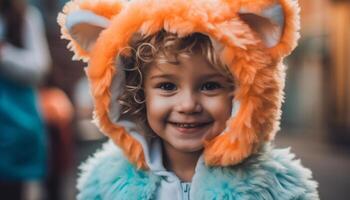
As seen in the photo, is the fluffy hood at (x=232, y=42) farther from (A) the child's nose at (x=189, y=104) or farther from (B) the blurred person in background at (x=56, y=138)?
(B) the blurred person in background at (x=56, y=138)

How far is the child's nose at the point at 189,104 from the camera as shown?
2.17 meters

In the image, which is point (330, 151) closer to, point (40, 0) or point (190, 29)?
point (40, 0)

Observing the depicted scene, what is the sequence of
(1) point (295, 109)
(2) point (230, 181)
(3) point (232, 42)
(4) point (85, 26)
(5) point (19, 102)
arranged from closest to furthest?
(3) point (232, 42), (2) point (230, 181), (4) point (85, 26), (5) point (19, 102), (1) point (295, 109)

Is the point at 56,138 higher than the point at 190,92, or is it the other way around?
the point at 190,92

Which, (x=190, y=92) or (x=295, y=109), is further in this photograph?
(x=295, y=109)

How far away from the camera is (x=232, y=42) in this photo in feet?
6.87

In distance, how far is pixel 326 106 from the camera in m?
15.0

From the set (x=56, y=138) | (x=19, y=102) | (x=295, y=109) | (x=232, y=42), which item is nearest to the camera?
(x=232, y=42)

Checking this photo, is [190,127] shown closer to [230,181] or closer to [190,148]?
[190,148]

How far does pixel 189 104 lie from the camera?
2.16m

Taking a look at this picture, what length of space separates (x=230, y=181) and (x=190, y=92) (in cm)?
35

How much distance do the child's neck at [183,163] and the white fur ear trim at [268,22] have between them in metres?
0.50

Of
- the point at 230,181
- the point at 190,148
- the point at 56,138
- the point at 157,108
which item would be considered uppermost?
the point at 157,108

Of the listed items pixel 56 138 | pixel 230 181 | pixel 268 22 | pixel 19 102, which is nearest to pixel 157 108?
→ pixel 230 181
